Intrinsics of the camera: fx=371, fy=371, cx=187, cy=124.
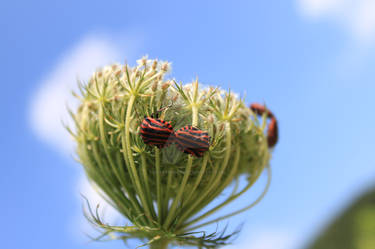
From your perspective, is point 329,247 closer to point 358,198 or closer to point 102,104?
point 358,198

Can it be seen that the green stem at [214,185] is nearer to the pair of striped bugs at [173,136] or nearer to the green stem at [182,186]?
the green stem at [182,186]

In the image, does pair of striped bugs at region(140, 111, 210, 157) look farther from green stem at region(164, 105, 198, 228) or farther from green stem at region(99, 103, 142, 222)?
green stem at region(99, 103, 142, 222)

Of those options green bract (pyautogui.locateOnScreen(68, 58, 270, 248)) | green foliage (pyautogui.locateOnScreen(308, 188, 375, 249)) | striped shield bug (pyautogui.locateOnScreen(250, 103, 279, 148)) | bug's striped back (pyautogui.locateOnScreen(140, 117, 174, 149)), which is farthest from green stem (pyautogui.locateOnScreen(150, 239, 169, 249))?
green foliage (pyautogui.locateOnScreen(308, 188, 375, 249))

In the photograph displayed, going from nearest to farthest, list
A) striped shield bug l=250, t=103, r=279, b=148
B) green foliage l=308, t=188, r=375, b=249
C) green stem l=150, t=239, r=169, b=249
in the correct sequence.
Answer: green stem l=150, t=239, r=169, b=249
striped shield bug l=250, t=103, r=279, b=148
green foliage l=308, t=188, r=375, b=249

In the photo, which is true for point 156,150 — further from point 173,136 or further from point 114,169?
point 114,169

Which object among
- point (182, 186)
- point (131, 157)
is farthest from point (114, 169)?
point (182, 186)

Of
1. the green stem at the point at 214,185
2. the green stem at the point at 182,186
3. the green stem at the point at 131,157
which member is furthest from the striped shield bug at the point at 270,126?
the green stem at the point at 131,157

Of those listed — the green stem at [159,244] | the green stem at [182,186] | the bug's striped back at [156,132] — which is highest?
the bug's striped back at [156,132]
